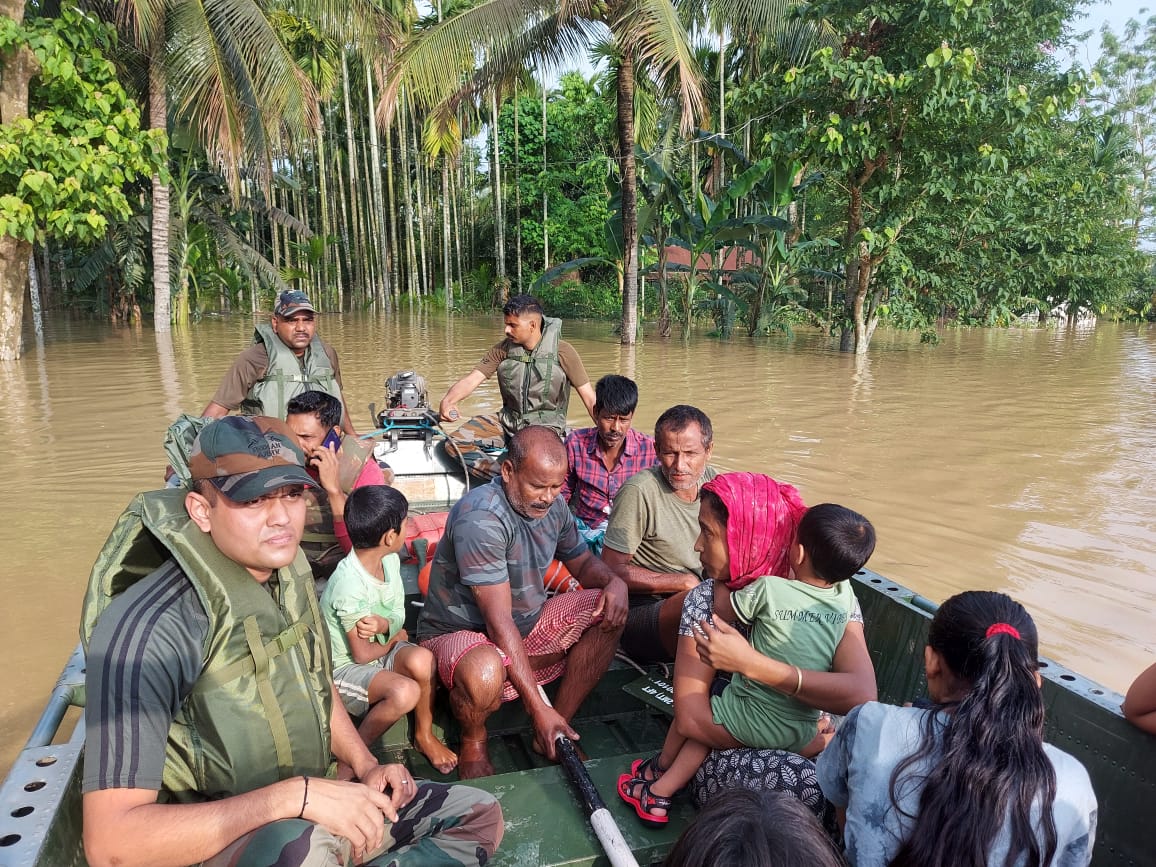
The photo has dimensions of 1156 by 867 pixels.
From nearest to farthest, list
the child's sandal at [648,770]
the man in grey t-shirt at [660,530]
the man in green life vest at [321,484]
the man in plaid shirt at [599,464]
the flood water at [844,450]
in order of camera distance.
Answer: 1. the child's sandal at [648,770]
2. the man in grey t-shirt at [660,530]
3. the man in green life vest at [321,484]
4. the man in plaid shirt at [599,464]
5. the flood water at [844,450]

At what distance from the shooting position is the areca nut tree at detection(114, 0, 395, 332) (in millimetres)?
12117

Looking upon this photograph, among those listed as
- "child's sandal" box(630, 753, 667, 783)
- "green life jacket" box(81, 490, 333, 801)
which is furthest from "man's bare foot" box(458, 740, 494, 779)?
"green life jacket" box(81, 490, 333, 801)

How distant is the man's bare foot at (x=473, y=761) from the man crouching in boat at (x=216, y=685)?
2.78 ft

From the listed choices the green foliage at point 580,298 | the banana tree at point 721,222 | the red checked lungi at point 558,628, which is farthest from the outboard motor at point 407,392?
the green foliage at point 580,298

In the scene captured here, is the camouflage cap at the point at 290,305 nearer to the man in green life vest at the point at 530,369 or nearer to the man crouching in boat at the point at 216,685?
the man in green life vest at the point at 530,369

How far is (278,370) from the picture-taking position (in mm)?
4531

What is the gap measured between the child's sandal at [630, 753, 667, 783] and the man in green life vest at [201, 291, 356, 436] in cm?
292

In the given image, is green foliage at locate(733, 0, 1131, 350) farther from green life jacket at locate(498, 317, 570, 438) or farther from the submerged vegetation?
green life jacket at locate(498, 317, 570, 438)

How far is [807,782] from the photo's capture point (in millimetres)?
1938

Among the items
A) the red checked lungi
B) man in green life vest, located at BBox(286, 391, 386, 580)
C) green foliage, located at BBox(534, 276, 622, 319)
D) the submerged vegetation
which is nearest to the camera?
the red checked lungi

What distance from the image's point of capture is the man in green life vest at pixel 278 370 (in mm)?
4496

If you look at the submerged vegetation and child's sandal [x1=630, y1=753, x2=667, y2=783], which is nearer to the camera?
child's sandal [x1=630, y1=753, x2=667, y2=783]

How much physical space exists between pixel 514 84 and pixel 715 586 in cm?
1481

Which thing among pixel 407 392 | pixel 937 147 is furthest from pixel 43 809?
pixel 937 147
